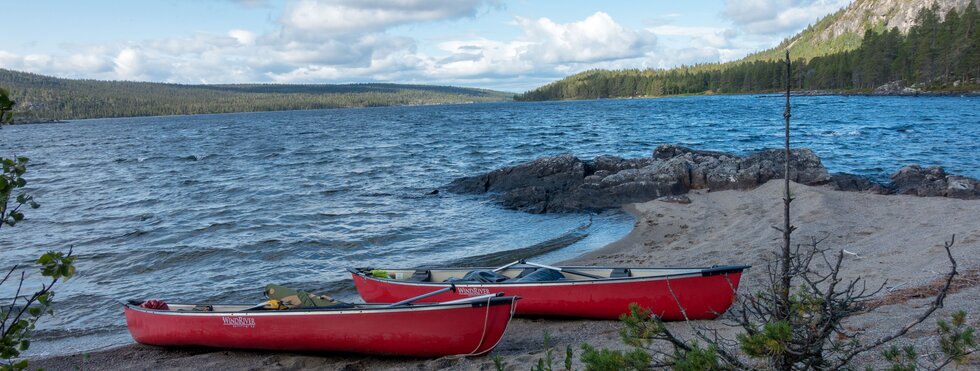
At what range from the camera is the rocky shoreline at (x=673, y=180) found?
17.0 meters

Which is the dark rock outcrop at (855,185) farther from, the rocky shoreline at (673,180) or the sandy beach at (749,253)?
the sandy beach at (749,253)

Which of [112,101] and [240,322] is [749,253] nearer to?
[240,322]

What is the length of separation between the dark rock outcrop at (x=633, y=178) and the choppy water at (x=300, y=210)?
115 cm

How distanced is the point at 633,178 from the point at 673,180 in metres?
1.20

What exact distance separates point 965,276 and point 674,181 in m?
10.5

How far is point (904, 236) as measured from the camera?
1137 cm

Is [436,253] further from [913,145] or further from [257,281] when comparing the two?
[913,145]

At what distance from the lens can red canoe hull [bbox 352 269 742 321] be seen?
27.2ft

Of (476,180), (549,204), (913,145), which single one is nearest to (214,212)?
(476,180)

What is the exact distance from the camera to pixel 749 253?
11734 millimetres

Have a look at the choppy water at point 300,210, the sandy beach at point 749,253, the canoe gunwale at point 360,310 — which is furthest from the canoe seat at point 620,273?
the choppy water at point 300,210

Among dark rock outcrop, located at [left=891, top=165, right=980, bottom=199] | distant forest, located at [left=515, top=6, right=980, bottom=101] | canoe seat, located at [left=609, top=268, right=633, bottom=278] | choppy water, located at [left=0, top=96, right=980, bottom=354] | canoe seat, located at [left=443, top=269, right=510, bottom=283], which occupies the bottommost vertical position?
choppy water, located at [left=0, top=96, right=980, bottom=354]

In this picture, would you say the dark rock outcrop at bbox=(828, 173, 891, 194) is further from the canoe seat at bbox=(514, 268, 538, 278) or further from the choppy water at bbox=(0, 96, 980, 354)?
the canoe seat at bbox=(514, 268, 538, 278)

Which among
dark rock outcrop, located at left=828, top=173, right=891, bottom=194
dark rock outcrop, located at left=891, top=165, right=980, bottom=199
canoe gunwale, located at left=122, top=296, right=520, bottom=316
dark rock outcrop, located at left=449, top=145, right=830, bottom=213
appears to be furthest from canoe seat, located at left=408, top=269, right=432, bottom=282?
dark rock outcrop, located at left=891, top=165, right=980, bottom=199
